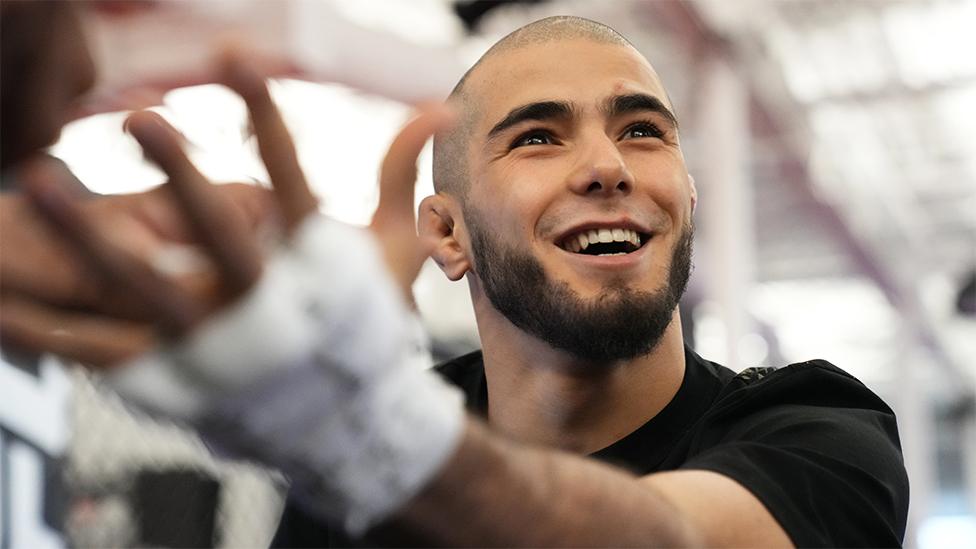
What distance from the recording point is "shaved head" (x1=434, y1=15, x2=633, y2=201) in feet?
8.80

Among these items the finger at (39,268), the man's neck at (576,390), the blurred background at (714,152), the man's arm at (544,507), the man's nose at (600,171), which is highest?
the finger at (39,268)

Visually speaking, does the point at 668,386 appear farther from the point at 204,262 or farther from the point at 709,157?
the point at 709,157

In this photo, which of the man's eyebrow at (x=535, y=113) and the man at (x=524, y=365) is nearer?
the man at (x=524, y=365)

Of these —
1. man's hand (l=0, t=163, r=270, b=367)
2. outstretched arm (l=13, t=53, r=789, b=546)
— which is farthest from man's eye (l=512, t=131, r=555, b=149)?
man's hand (l=0, t=163, r=270, b=367)

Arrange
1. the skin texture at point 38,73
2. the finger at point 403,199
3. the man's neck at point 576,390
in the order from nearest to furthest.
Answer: the skin texture at point 38,73 < the finger at point 403,199 < the man's neck at point 576,390

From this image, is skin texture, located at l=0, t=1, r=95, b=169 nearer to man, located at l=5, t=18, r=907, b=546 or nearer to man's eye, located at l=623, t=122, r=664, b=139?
man, located at l=5, t=18, r=907, b=546

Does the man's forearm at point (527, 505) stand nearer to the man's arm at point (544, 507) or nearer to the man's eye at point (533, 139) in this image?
the man's arm at point (544, 507)

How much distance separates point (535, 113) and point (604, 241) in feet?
1.04

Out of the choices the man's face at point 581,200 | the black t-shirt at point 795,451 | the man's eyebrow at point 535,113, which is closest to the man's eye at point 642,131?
the man's face at point 581,200

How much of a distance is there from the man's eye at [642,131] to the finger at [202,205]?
1.50 metres

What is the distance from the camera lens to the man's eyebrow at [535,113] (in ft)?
8.15

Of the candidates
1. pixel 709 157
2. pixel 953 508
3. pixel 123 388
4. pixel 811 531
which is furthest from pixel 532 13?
pixel 953 508

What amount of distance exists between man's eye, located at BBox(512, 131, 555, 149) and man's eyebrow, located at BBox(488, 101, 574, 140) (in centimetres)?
3

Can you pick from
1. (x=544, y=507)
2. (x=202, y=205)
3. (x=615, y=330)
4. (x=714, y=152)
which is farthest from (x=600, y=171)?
(x=714, y=152)
